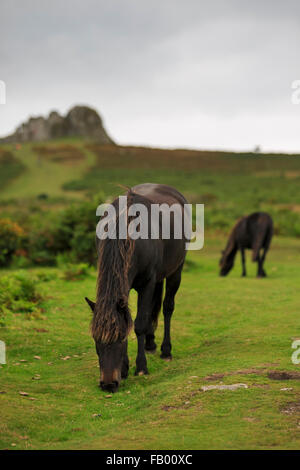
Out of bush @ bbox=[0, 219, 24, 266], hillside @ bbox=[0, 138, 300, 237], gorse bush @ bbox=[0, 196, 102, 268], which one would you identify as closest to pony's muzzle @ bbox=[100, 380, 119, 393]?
gorse bush @ bbox=[0, 196, 102, 268]

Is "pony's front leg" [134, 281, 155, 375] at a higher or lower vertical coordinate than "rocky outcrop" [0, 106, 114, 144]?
lower

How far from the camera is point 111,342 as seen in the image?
21.0 feet

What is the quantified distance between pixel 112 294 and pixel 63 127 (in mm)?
118047

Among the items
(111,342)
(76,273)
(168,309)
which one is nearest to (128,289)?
(111,342)

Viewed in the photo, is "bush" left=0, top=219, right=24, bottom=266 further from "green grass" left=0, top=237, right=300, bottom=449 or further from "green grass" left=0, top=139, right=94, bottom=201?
"green grass" left=0, top=139, right=94, bottom=201

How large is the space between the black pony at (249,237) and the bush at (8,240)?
6.87 meters

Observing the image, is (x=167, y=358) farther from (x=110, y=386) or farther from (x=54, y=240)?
(x=54, y=240)

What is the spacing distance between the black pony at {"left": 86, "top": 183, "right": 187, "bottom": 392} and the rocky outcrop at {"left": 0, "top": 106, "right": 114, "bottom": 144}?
362ft

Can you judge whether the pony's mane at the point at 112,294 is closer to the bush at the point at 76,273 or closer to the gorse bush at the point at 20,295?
the gorse bush at the point at 20,295

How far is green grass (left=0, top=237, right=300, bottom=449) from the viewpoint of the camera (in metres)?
4.91

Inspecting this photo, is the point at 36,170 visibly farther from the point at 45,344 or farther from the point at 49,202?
the point at 45,344

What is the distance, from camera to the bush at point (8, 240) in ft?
58.6
